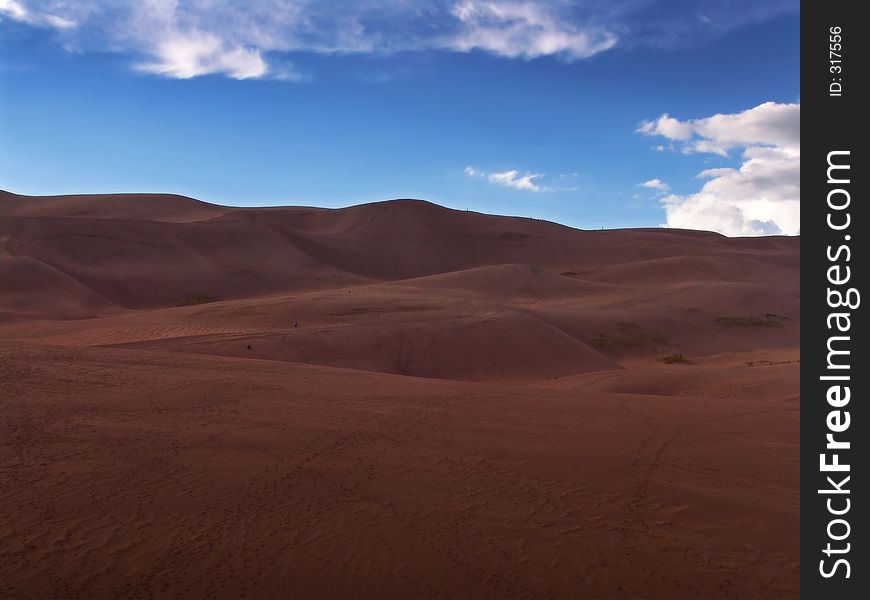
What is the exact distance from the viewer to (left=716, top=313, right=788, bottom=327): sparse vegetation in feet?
96.3

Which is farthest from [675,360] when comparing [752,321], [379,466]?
[379,466]

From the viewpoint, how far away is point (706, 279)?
41.7m

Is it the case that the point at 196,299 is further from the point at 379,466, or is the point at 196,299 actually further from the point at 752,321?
the point at 379,466

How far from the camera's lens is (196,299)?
34.5 meters

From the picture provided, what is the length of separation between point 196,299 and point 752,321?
2598 centimetres

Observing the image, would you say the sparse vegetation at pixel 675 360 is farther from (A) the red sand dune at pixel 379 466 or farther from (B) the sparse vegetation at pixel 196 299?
(B) the sparse vegetation at pixel 196 299

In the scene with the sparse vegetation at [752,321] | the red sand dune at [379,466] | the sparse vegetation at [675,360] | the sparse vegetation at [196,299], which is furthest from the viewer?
the sparse vegetation at [196,299]

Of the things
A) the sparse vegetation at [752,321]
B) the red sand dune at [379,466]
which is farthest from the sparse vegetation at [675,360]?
the sparse vegetation at [752,321]

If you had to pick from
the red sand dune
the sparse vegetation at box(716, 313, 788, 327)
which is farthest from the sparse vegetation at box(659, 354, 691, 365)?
the sparse vegetation at box(716, 313, 788, 327)

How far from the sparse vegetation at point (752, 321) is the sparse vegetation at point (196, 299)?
23.9 m

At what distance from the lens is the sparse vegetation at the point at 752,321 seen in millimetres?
29344

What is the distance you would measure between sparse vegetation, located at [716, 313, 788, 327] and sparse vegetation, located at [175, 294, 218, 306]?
78.3 ft
